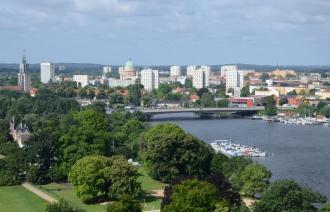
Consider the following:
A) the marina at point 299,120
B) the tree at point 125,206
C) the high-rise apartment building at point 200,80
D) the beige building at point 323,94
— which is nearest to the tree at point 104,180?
the tree at point 125,206

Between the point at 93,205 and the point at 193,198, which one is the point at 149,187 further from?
the point at 193,198

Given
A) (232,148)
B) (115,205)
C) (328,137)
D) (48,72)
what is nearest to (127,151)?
(232,148)

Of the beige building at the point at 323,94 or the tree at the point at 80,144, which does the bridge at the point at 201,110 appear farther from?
the tree at the point at 80,144

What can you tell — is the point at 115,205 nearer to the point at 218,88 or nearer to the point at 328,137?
the point at 328,137

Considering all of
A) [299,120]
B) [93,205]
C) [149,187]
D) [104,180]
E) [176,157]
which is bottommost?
[93,205]

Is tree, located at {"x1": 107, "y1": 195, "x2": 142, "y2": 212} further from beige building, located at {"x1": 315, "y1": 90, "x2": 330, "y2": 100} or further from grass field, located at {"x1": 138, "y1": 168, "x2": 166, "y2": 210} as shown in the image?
beige building, located at {"x1": 315, "y1": 90, "x2": 330, "y2": 100}

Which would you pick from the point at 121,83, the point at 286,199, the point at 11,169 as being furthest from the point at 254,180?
the point at 121,83

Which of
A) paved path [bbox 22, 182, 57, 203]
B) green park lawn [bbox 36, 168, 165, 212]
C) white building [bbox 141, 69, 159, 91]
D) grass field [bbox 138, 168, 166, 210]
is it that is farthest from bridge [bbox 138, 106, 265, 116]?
paved path [bbox 22, 182, 57, 203]

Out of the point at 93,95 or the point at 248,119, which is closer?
the point at 248,119
